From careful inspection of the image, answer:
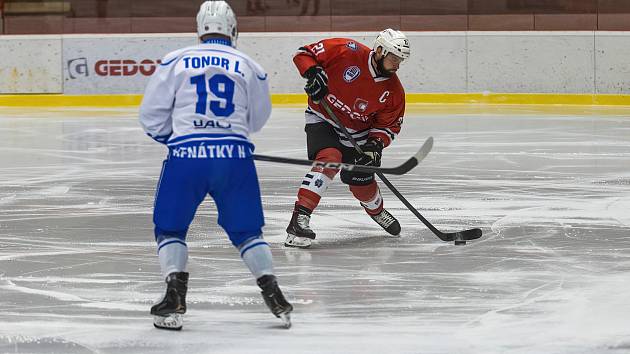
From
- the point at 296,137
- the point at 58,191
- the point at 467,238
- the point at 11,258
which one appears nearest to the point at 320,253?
the point at 467,238

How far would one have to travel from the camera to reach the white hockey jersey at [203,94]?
145 inches

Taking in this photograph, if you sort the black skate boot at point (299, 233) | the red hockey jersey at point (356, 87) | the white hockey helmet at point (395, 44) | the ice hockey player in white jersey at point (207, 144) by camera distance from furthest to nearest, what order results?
the red hockey jersey at point (356, 87)
the black skate boot at point (299, 233)
the white hockey helmet at point (395, 44)
the ice hockey player in white jersey at point (207, 144)

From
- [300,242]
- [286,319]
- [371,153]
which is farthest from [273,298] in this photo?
[371,153]

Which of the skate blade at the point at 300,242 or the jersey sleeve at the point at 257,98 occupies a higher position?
the jersey sleeve at the point at 257,98

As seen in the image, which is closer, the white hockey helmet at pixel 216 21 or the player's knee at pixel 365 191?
the white hockey helmet at pixel 216 21

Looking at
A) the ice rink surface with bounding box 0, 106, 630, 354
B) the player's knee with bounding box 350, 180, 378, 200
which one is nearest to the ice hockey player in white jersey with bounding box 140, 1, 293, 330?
the ice rink surface with bounding box 0, 106, 630, 354

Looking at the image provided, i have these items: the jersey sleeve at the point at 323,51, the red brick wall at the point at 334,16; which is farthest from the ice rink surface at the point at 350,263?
the red brick wall at the point at 334,16

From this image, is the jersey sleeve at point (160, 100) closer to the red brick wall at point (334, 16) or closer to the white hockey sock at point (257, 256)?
the white hockey sock at point (257, 256)

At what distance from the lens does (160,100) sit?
373cm

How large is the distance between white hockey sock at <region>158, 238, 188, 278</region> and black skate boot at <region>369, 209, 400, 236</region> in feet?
6.96

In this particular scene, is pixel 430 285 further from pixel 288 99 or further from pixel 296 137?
pixel 288 99

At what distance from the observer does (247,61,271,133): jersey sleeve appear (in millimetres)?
3775

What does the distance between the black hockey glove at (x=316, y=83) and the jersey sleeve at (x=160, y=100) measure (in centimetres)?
162

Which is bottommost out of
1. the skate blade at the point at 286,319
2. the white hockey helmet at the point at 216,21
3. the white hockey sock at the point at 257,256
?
the skate blade at the point at 286,319
